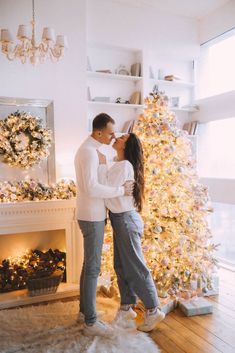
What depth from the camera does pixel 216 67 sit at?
4.49 meters

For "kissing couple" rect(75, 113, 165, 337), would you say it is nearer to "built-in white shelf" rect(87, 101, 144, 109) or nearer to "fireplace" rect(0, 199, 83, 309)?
"fireplace" rect(0, 199, 83, 309)

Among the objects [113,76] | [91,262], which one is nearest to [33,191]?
[91,262]

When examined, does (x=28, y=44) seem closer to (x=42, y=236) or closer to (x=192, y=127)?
(x=42, y=236)

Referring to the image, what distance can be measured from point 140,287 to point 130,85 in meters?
2.79

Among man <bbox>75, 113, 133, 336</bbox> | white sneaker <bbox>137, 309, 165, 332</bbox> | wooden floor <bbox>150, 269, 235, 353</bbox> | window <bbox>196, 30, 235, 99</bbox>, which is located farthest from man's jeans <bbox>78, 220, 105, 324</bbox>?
window <bbox>196, 30, 235, 99</bbox>

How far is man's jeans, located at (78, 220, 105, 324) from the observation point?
237cm

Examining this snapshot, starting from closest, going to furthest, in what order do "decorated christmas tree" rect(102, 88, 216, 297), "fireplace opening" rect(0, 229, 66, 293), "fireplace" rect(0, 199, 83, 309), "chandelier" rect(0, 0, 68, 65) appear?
1. "chandelier" rect(0, 0, 68, 65)
2. "decorated christmas tree" rect(102, 88, 216, 297)
3. "fireplace" rect(0, 199, 83, 309)
4. "fireplace opening" rect(0, 229, 66, 293)

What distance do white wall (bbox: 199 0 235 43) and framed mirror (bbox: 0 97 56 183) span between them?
2411 mm

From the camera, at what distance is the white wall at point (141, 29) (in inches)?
157

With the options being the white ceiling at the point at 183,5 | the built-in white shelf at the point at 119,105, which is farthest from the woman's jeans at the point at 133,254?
the white ceiling at the point at 183,5

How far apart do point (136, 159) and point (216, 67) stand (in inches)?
107

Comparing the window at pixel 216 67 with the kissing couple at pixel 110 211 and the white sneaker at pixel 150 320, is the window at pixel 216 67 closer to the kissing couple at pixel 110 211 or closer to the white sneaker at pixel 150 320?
the kissing couple at pixel 110 211

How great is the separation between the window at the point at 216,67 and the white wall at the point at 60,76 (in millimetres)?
1840

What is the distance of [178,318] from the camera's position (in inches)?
109
